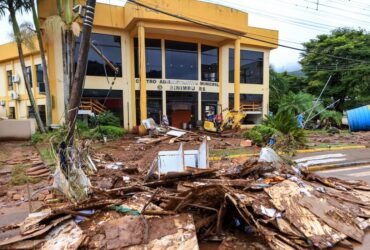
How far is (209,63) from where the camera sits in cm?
2273

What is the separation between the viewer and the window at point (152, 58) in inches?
789

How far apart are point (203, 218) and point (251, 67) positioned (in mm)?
23210

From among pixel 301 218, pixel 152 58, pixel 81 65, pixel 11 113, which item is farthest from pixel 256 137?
pixel 11 113

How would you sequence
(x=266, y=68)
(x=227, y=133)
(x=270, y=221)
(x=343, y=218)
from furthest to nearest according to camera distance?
(x=266, y=68) < (x=227, y=133) < (x=343, y=218) < (x=270, y=221)

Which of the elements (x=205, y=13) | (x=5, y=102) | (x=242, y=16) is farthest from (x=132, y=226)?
(x=5, y=102)

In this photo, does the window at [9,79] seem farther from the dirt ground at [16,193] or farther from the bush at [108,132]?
the dirt ground at [16,193]

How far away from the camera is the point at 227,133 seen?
57.4 ft

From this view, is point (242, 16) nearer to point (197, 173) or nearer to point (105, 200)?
point (197, 173)

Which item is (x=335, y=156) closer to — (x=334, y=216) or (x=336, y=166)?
(x=336, y=166)

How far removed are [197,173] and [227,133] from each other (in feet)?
41.2

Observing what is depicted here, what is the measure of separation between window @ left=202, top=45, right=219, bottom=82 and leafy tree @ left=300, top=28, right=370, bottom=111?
1327 cm

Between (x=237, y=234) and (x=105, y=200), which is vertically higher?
(x=105, y=200)

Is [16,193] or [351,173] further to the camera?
[351,173]

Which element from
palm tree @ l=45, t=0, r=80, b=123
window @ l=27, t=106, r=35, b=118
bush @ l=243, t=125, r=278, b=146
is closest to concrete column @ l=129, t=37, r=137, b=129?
palm tree @ l=45, t=0, r=80, b=123
